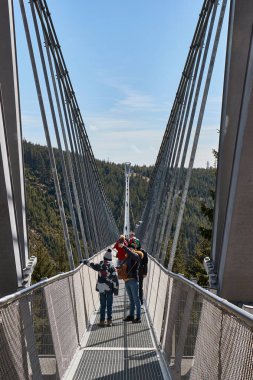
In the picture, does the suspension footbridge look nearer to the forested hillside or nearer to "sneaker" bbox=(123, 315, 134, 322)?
"sneaker" bbox=(123, 315, 134, 322)

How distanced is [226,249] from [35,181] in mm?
187000

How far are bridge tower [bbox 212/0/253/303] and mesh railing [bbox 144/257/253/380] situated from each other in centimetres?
158

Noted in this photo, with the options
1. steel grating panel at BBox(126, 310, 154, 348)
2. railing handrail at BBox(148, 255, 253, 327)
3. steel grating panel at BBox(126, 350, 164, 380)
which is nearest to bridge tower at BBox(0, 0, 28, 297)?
steel grating panel at BBox(126, 310, 154, 348)

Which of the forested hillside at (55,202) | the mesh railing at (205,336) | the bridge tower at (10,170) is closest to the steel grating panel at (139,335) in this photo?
the mesh railing at (205,336)

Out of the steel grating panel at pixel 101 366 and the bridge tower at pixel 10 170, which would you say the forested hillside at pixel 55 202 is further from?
the steel grating panel at pixel 101 366

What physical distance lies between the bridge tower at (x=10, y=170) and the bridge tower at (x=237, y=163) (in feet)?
9.84

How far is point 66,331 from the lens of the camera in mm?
6270

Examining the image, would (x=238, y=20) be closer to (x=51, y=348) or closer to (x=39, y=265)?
(x=51, y=348)

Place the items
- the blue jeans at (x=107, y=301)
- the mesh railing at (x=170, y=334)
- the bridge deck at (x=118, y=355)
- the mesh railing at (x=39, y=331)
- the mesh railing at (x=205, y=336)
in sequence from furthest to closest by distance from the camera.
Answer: the blue jeans at (x=107, y=301), the bridge deck at (x=118, y=355), the mesh railing at (x=39, y=331), the mesh railing at (x=170, y=334), the mesh railing at (x=205, y=336)

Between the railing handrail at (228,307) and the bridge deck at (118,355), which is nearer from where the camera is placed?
the railing handrail at (228,307)

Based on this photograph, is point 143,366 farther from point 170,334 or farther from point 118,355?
point 118,355

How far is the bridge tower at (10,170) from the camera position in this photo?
7.73 metres

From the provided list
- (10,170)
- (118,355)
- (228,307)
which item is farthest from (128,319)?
(228,307)

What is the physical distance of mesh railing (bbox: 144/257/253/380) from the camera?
2879 millimetres
